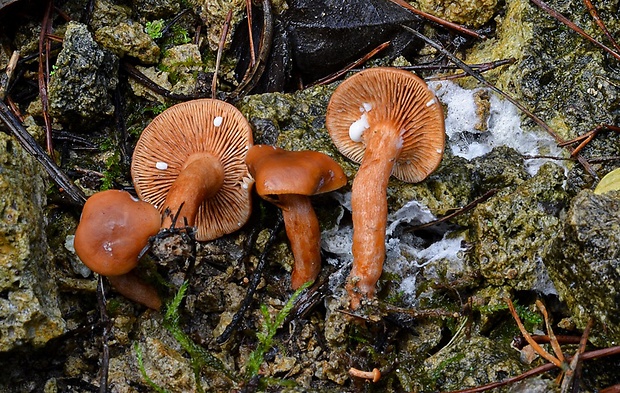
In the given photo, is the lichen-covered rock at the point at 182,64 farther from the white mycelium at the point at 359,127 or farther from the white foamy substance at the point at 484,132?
the white foamy substance at the point at 484,132

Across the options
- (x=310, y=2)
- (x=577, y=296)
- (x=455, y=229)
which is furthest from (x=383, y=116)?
(x=577, y=296)

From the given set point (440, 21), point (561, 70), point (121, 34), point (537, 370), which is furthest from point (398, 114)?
point (121, 34)

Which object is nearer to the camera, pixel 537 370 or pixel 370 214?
pixel 537 370

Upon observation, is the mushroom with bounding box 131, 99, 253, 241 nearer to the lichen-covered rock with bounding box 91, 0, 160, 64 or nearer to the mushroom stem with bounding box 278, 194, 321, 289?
the mushroom stem with bounding box 278, 194, 321, 289

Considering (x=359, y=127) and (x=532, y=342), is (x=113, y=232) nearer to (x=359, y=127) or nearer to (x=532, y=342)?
(x=359, y=127)

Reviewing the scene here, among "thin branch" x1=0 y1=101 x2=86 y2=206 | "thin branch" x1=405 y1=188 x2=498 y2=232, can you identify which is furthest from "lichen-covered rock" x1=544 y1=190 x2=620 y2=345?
"thin branch" x1=0 y1=101 x2=86 y2=206

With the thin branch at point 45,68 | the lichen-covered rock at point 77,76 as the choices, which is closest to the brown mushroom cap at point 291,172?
the lichen-covered rock at point 77,76

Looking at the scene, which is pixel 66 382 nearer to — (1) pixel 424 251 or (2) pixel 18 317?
(2) pixel 18 317
